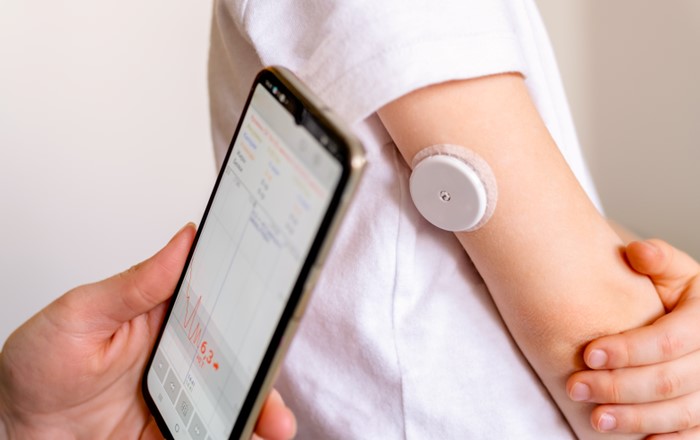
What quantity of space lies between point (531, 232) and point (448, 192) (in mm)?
59

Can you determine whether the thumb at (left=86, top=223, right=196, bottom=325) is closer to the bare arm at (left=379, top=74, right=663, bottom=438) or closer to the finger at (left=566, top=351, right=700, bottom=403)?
the bare arm at (left=379, top=74, right=663, bottom=438)

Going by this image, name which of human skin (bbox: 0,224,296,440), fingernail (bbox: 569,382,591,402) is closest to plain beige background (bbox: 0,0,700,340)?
human skin (bbox: 0,224,296,440)

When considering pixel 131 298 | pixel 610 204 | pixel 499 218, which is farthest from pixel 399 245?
pixel 610 204

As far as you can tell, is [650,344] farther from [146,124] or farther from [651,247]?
[146,124]

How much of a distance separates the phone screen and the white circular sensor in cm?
10

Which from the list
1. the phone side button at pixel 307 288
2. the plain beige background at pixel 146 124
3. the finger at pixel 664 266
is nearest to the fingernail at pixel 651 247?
the finger at pixel 664 266

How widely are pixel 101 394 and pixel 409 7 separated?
1.32ft

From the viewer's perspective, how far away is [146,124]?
115 centimetres

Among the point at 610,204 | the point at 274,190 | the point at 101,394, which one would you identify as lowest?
the point at 610,204

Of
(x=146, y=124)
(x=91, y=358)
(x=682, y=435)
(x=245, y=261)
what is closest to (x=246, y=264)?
(x=245, y=261)

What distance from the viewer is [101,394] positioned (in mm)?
681

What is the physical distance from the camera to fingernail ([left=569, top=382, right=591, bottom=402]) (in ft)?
1.84

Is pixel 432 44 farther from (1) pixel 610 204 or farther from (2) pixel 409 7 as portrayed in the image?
(1) pixel 610 204

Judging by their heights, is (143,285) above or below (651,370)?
Result: above
